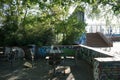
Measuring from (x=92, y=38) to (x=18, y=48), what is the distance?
1605 centimetres

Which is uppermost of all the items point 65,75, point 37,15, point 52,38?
point 37,15

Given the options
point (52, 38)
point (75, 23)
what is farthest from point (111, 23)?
point (52, 38)

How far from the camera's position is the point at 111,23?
30438 millimetres

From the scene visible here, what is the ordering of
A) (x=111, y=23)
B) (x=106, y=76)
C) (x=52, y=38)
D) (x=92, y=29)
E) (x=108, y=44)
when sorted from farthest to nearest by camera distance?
(x=92, y=29)
(x=108, y=44)
(x=111, y=23)
(x=52, y=38)
(x=106, y=76)

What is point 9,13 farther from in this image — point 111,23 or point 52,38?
point 111,23

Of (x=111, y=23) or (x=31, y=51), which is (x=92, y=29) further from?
(x=31, y=51)

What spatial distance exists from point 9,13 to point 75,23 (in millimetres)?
6343

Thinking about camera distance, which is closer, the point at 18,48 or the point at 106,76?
the point at 106,76

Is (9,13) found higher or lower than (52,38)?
higher

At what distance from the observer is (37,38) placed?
24.0 m

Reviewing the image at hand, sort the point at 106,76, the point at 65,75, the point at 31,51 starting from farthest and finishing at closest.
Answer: the point at 31,51 < the point at 65,75 < the point at 106,76

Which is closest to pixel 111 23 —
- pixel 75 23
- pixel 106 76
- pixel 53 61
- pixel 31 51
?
pixel 75 23

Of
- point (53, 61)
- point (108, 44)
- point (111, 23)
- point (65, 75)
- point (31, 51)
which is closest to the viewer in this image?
point (65, 75)

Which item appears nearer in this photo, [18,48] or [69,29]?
[18,48]
